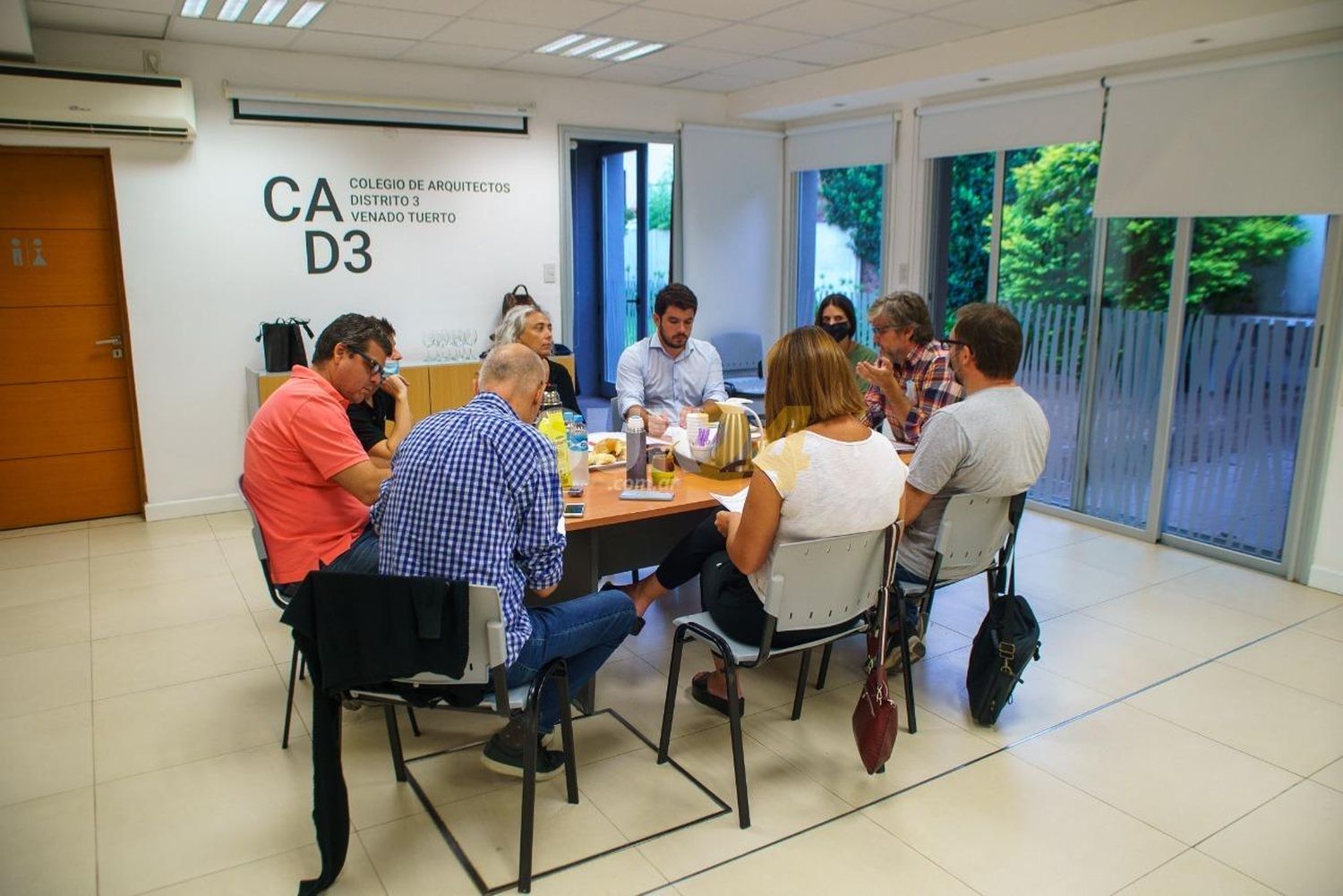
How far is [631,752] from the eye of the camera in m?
3.03

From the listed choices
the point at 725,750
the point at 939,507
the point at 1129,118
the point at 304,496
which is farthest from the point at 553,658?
the point at 1129,118

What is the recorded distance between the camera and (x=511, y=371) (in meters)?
2.53

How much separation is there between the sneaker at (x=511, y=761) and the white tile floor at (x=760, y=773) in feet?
0.21

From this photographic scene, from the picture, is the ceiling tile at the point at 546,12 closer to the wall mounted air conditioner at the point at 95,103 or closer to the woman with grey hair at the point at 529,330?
the woman with grey hair at the point at 529,330

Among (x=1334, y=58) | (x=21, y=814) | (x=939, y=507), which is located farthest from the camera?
(x=1334, y=58)

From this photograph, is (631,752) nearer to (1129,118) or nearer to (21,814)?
(21,814)

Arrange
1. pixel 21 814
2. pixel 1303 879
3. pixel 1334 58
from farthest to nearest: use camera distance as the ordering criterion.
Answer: pixel 1334 58, pixel 21 814, pixel 1303 879

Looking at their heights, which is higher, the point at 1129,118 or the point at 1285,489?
the point at 1129,118

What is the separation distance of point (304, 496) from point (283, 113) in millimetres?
3629

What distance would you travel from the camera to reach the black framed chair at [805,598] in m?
2.53

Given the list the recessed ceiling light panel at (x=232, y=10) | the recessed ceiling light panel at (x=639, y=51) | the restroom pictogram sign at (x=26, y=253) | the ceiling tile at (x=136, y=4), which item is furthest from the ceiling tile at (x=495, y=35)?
the restroom pictogram sign at (x=26, y=253)

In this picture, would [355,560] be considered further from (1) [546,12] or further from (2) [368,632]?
(1) [546,12]

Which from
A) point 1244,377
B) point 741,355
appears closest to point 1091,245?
point 1244,377

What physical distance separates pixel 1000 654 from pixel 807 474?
1103 mm
